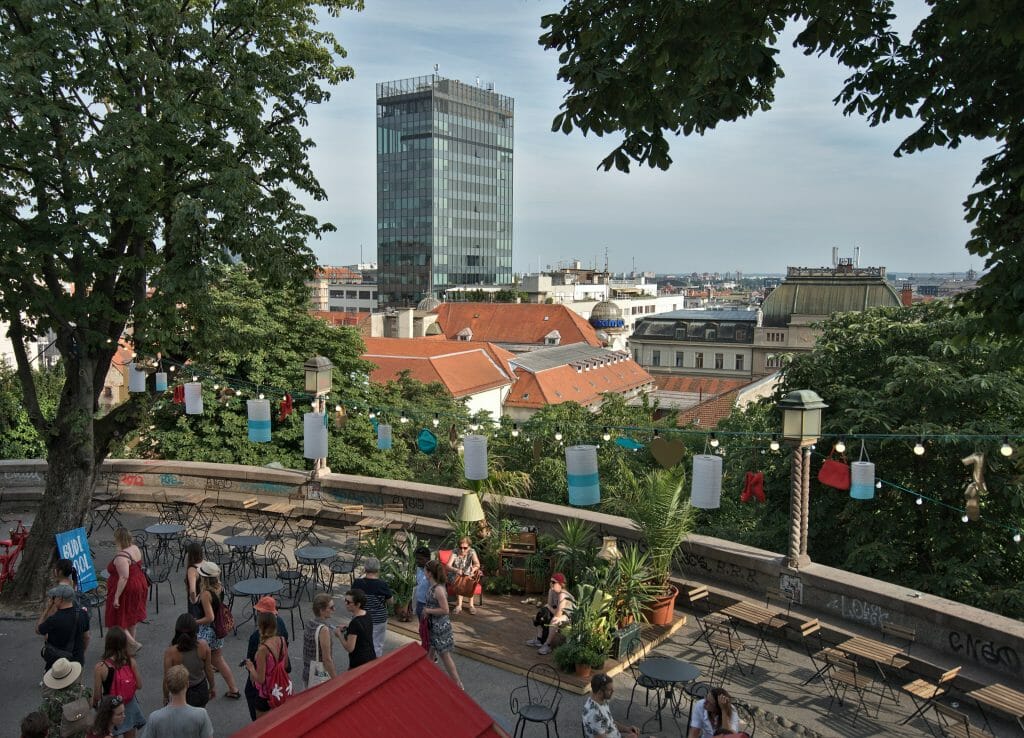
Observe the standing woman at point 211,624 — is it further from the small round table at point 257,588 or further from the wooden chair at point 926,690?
the wooden chair at point 926,690

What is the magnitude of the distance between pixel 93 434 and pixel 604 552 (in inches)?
288

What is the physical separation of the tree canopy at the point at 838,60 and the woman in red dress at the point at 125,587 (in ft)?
21.1

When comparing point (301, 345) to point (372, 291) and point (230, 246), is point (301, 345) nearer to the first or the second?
point (230, 246)

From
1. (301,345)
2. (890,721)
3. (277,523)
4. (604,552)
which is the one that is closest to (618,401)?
(301,345)

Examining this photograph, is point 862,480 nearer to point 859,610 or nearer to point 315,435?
point 859,610

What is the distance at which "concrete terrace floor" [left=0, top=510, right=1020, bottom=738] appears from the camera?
8.48 meters

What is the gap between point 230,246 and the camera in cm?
1196

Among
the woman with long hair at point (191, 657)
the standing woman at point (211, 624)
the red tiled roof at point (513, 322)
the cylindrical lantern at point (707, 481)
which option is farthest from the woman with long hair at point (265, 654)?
the red tiled roof at point (513, 322)

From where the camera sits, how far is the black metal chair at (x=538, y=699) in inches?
304

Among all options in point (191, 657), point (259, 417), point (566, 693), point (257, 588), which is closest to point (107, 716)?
point (191, 657)

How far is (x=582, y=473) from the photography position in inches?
447

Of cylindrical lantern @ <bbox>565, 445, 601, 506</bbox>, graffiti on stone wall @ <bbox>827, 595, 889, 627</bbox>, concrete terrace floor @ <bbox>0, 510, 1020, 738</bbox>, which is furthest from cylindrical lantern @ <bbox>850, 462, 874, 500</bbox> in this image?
cylindrical lantern @ <bbox>565, 445, 601, 506</bbox>

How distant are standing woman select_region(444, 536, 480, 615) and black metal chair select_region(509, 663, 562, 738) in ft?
6.37

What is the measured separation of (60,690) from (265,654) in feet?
5.39
